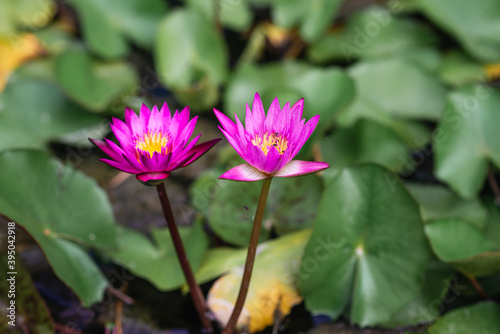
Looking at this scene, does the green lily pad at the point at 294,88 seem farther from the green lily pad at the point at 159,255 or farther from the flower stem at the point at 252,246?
the flower stem at the point at 252,246

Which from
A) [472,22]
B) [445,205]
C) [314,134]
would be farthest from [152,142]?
[472,22]

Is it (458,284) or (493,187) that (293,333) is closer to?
(458,284)

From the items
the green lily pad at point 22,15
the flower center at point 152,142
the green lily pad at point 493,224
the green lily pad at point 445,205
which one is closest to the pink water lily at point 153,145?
the flower center at point 152,142

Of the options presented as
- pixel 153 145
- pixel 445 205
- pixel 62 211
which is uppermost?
pixel 153 145

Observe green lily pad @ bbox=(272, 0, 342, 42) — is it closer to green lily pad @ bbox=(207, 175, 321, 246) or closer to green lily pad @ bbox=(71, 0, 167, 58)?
green lily pad @ bbox=(71, 0, 167, 58)

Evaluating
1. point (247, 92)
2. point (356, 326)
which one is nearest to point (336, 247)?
point (356, 326)

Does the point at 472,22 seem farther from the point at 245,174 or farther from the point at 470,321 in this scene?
the point at 245,174
